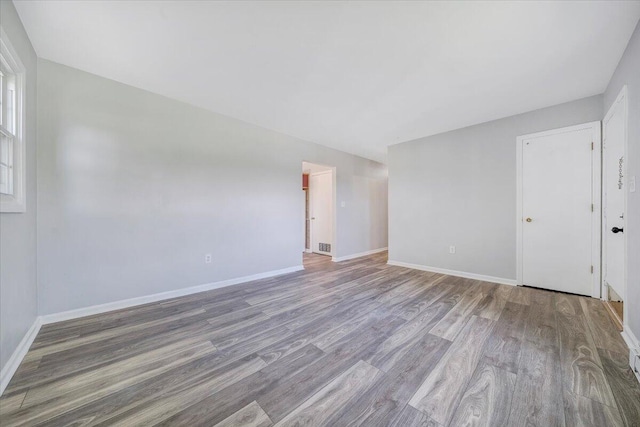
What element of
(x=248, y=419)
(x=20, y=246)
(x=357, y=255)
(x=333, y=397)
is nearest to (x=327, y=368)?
(x=333, y=397)

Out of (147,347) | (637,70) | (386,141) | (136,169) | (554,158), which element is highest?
(386,141)

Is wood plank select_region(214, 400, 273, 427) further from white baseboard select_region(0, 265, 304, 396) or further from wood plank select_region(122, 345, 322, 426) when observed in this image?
white baseboard select_region(0, 265, 304, 396)

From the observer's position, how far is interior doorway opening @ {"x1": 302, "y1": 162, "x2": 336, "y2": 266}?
582 cm

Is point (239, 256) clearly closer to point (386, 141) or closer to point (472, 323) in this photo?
point (472, 323)

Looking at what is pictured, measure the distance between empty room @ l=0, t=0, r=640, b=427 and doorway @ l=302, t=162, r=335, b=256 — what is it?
189 cm

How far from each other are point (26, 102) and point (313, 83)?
2.47 metres

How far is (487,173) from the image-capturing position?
349 centimetres

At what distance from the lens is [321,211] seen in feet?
19.8

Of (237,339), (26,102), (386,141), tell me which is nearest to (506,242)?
(386,141)

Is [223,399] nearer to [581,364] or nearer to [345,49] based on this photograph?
[581,364]

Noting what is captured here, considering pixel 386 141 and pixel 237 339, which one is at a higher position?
pixel 386 141

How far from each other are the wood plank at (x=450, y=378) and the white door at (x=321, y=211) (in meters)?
3.98

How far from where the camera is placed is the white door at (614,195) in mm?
2117

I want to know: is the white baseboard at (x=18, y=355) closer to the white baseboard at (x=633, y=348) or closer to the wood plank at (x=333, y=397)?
the wood plank at (x=333, y=397)
